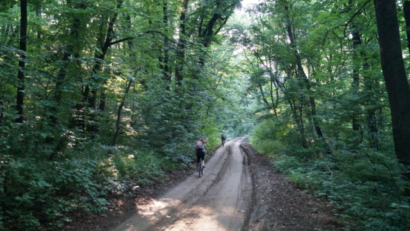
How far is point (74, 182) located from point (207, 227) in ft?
11.9

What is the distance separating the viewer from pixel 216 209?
259 inches

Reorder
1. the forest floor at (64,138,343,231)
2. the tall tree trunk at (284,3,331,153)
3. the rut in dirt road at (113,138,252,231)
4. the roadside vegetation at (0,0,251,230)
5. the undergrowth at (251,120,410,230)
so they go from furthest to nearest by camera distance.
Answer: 1. the tall tree trunk at (284,3,331,153)
2. the rut in dirt road at (113,138,252,231)
3. the forest floor at (64,138,343,231)
4. the roadside vegetation at (0,0,251,230)
5. the undergrowth at (251,120,410,230)

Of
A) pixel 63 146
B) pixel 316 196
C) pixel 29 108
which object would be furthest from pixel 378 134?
pixel 29 108

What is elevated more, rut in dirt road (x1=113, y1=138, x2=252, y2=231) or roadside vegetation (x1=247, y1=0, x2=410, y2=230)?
roadside vegetation (x1=247, y1=0, x2=410, y2=230)

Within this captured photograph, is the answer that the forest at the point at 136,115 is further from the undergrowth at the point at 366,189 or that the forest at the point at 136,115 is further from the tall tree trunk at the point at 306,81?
the tall tree trunk at the point at 306,81

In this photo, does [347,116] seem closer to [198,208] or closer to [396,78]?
[396,78]

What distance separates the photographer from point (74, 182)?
5.79 m

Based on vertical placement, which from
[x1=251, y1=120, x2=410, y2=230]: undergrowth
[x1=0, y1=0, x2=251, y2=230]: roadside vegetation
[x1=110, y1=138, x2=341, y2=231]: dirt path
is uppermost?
[x1=0, y1=0, x2=251, y2=230]: roadside vegetation

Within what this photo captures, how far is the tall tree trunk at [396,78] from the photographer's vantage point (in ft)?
18.1

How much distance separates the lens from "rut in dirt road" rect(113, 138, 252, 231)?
5.46 m

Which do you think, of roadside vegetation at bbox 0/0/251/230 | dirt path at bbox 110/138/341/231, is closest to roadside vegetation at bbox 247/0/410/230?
dirt path at bbox 110/138/341/231

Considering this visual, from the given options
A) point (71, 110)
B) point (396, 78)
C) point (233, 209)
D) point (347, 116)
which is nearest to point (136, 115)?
point (71, 110)

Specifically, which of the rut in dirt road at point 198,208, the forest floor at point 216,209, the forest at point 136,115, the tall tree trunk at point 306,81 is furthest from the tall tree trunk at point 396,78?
the tall tree trunk at point 306,81

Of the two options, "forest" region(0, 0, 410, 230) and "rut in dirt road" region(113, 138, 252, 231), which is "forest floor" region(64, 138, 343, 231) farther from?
"forest" region(0, 0, 410, 230)
